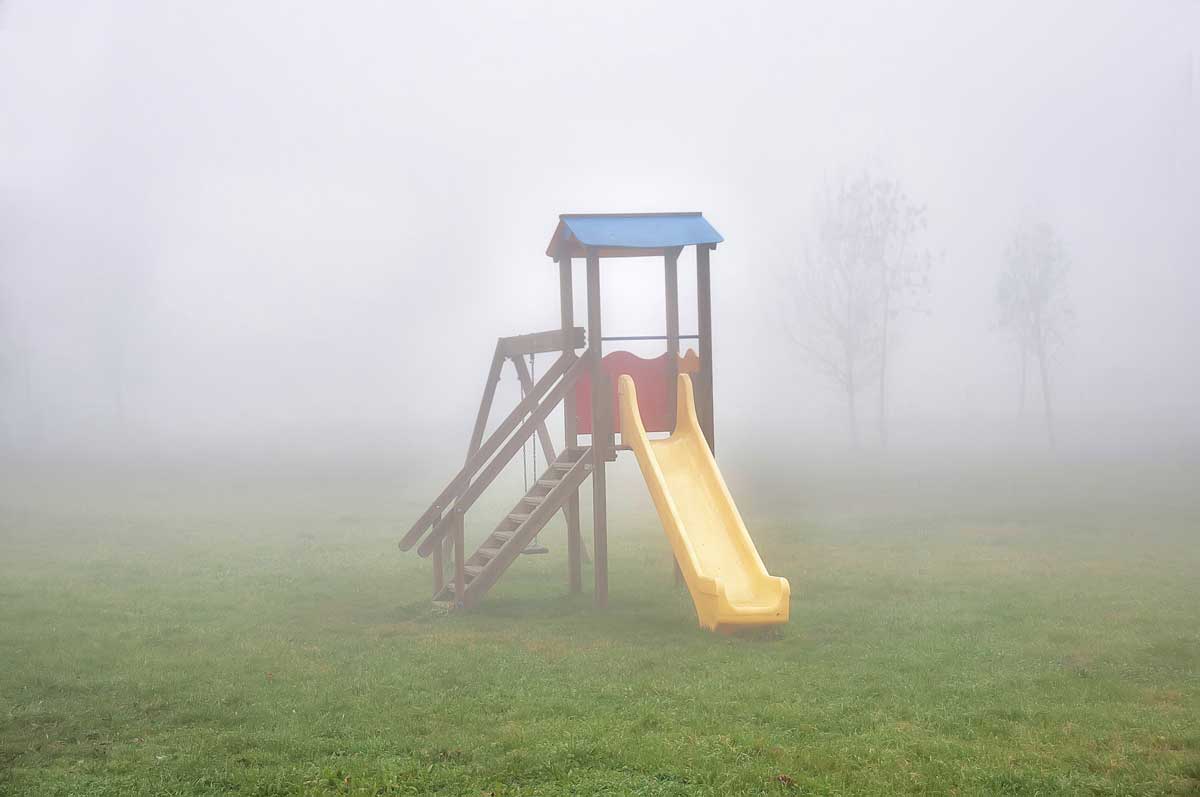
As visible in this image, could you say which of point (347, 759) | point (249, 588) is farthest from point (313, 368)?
point (347, 759)

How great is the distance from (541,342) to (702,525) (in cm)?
386

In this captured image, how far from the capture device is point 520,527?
1523 cm

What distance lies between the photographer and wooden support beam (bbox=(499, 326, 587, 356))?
15711 millimetres

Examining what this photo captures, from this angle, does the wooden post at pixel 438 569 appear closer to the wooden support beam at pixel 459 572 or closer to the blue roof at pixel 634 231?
the wooden support beam at pixel 459 572

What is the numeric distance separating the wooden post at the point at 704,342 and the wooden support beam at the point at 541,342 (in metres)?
1.65

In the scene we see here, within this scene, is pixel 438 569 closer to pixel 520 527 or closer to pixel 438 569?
pixel 438 569

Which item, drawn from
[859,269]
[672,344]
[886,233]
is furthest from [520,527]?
[886,233]

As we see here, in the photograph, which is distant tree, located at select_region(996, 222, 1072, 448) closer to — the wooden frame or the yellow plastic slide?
the wooden frame

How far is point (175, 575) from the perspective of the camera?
18484 mm

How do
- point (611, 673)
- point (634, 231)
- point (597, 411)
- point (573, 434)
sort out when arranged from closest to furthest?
point (611, 673) < point (597, 411) < point (634, 231) < point (573, 434)

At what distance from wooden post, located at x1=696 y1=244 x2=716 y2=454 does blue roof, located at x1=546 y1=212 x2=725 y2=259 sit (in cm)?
29

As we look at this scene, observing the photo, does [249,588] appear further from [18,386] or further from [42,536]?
[18,386]

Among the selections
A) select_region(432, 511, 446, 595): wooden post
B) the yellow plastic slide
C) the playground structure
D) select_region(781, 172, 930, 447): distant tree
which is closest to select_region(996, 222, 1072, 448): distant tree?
select_region(781, 172, 930, 447): distant tree

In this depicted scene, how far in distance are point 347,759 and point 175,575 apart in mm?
10996
